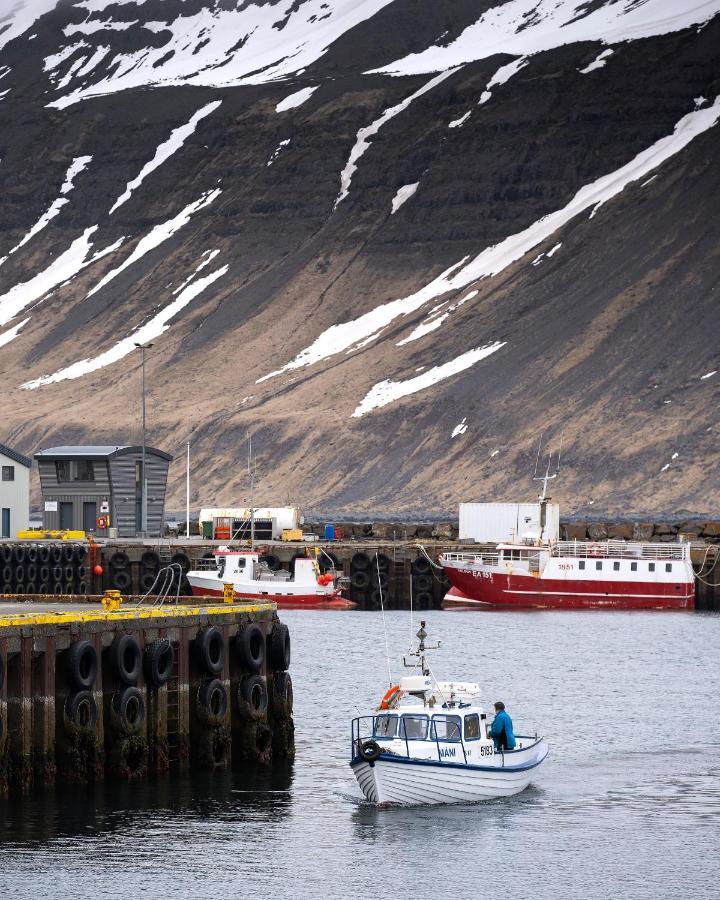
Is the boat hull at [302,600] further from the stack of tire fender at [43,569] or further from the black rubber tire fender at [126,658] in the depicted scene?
the black rubber tire fender at [126,658]

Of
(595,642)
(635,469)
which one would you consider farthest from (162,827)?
(635,469)

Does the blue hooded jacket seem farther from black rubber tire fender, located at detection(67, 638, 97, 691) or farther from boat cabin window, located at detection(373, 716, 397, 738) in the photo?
black rubber tire fender, located at detection(67, 638, 97, 691)

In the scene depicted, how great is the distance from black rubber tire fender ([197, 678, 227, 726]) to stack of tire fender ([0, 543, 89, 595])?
49063 millimetres

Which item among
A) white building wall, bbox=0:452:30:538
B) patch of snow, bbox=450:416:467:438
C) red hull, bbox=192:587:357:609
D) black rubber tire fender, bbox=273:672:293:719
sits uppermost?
patch of snow, bbox=450:416:467:438

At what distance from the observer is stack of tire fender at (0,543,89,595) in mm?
90375

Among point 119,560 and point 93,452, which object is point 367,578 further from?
point 93,452

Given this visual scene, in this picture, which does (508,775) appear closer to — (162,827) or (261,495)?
(162,827)

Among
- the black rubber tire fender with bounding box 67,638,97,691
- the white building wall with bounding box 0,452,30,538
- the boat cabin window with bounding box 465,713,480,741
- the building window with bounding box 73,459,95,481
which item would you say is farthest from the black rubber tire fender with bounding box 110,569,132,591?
the black rubber tire fender with bounding box 67,638,97,691

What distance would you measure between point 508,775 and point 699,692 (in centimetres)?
2376

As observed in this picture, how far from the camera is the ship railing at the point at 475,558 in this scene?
3907 inches

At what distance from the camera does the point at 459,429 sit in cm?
19625

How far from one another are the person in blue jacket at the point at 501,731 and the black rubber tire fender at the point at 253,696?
5.67 m

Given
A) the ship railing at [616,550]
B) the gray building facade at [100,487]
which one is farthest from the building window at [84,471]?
the ship railing at [616,550]

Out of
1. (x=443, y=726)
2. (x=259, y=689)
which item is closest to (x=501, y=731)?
(x=443, y=726)
